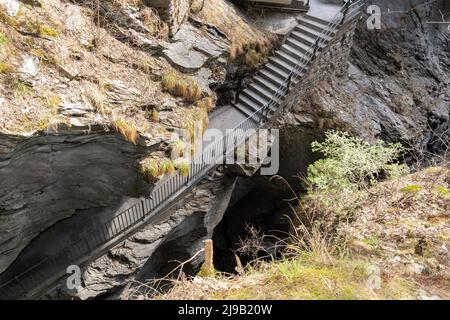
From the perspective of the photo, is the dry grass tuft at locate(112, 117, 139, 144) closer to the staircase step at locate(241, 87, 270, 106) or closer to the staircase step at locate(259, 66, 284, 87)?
the staircase step at locate(241, 87, 270, 106)

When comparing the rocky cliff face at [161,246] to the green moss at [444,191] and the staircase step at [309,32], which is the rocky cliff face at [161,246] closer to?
the staircase step at [309,32]

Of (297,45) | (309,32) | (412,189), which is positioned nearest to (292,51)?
(297,45)

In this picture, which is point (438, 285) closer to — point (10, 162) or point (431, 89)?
point (10, 162)

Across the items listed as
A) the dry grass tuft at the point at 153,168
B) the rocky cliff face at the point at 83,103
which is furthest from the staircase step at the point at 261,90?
the dry grass tuft at the point at 153,168

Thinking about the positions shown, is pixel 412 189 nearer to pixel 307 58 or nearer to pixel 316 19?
pixel 307 58

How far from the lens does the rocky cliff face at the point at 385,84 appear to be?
11.6 meters

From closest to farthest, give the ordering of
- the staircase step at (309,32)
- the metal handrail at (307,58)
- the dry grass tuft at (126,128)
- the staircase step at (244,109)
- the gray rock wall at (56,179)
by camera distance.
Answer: the gray rock wall at (56,179), the dry grass tuft at (126,128), the metal handrail at (307,58), the staircase step at (309,32), the staircase step at (244,109)

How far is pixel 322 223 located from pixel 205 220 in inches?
206

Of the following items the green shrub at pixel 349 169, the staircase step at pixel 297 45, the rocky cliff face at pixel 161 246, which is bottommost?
the rocky cliff face at pixel 161 246

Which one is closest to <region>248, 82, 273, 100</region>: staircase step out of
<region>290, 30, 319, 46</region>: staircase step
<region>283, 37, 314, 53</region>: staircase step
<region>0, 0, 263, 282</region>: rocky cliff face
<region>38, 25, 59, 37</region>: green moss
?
<region>283, 37, 314, 53</region>: staircase step

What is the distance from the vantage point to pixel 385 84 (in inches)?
499

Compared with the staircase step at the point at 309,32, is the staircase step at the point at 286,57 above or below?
below

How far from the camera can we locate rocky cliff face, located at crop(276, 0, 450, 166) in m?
11.6

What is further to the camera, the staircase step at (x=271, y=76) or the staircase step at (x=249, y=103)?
the staircase step at (x=271, y=76)
